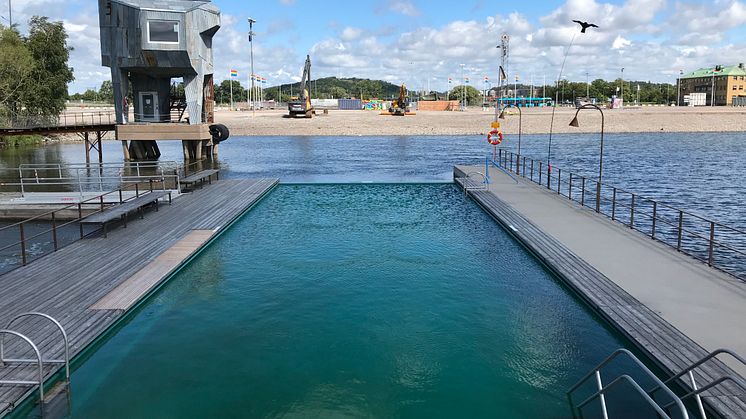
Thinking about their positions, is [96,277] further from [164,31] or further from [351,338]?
[164,31]

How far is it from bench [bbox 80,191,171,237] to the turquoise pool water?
3.18 meters

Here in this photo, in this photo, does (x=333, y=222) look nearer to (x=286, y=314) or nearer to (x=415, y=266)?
(x=415, y=266)

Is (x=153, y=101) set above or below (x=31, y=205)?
above

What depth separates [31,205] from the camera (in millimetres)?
21609

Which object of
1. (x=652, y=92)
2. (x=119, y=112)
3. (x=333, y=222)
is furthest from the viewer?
(x=652, y=92)

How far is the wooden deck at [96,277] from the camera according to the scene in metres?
9.25

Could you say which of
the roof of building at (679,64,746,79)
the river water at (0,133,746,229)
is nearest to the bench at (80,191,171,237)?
the river water at (0,133,746,229)

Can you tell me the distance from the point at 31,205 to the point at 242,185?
865 centimetres

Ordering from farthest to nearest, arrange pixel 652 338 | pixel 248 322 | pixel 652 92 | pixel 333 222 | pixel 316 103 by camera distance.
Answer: pixel 652 92 < pixel 316 103 < pixel 333 222 < pixel 248 322 < pixel 652 338

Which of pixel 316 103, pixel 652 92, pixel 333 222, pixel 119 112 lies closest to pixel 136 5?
pixel 119 112

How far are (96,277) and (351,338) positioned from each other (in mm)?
5878

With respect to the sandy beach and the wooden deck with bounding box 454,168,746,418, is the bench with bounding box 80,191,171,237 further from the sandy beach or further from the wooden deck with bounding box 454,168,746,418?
the sandy beach

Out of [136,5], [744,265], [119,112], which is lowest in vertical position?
[744,265]

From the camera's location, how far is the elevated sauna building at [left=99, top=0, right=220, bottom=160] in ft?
111
